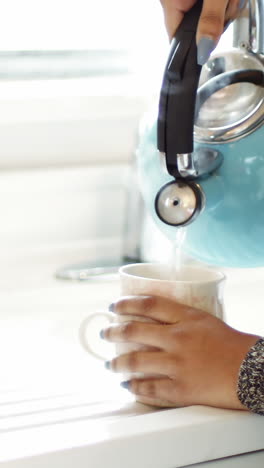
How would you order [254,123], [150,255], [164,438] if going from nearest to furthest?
[164,438] < [254,123] < [150,255]

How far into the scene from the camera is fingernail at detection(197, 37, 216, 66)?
63 cm

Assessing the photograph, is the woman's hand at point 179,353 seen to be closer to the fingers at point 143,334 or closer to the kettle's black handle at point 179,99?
the fingers at point 143,334

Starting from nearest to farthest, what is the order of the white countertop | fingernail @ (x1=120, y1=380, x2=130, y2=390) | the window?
the white countertop
fingernail @ (x1=120, y1=380, x2=130, y2=390)
the window

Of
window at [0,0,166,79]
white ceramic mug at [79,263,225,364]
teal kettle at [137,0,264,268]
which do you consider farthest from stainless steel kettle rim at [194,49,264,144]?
window at [0,0,166,79]

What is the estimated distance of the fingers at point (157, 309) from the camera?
66cm

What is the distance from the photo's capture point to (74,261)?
1.20 metres

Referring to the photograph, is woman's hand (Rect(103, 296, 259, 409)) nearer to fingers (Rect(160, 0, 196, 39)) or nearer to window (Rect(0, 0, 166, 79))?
fingers (Rect(160, 0, 196, 39))

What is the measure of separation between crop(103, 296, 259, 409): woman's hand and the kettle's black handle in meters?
0.12

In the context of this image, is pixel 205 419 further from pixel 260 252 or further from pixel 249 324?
pixel 249 324

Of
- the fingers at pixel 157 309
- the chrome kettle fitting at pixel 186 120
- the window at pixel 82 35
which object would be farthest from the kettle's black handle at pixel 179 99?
the window at pixel 82 35

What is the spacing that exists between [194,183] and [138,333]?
12 cm

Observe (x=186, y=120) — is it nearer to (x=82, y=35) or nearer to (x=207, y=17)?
(x=207, y=17)

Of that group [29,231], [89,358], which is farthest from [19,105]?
[89,358]

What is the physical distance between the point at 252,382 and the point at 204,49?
24cm
